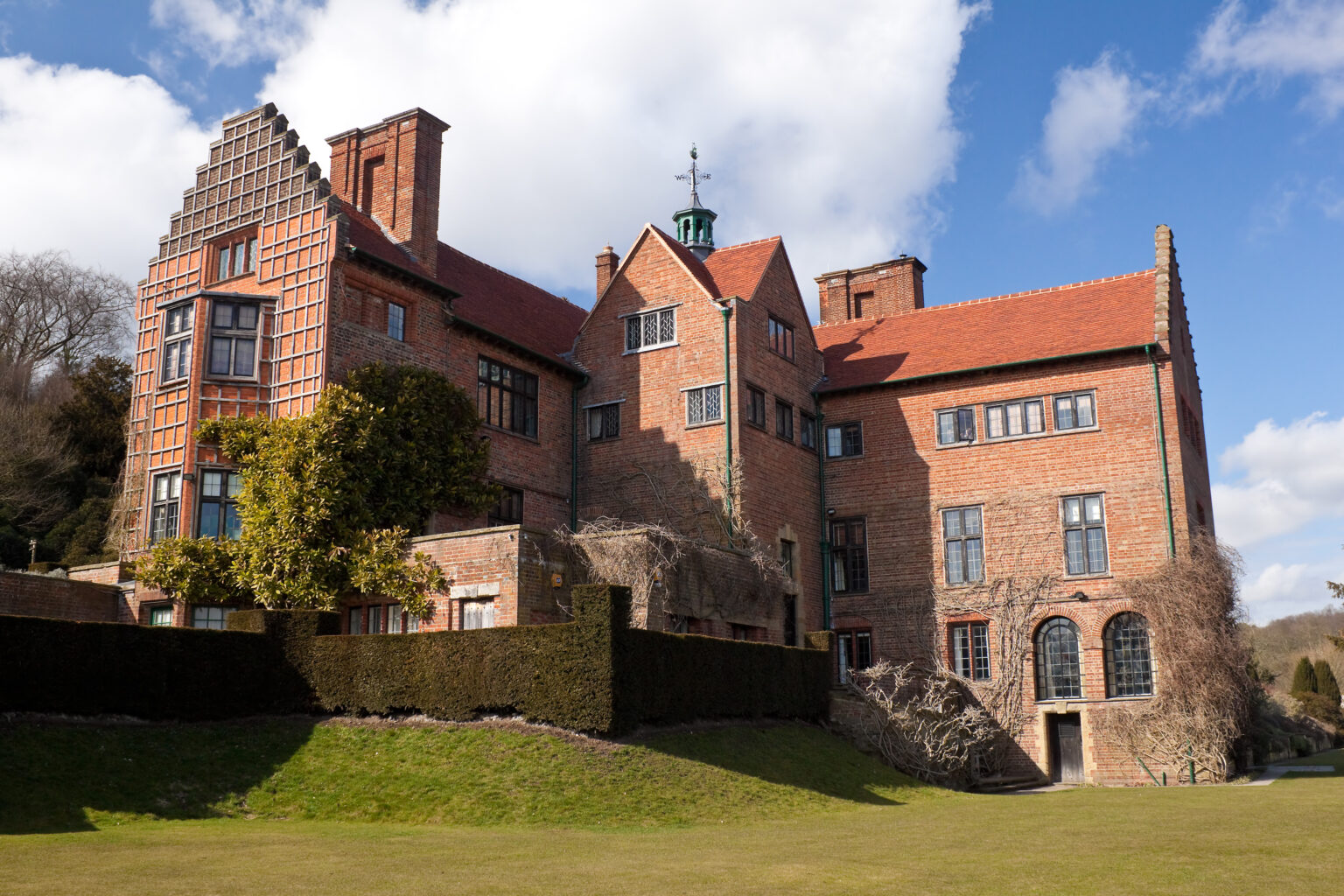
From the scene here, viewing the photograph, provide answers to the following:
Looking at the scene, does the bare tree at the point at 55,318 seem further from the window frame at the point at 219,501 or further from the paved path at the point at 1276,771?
the paved path at the point at 1276,771

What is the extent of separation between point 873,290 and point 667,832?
27479 millimetres

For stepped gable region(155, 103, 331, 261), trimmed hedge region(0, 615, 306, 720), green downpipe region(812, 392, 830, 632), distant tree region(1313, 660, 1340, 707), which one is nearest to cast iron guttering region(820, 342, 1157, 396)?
green downpipe region(812, 392, 830, 632)

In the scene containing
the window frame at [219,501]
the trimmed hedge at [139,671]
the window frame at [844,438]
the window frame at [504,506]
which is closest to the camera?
the trimmed hedge at [139,671]

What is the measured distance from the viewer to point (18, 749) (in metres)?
16.4

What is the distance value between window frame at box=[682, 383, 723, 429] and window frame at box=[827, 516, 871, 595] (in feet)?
18.2

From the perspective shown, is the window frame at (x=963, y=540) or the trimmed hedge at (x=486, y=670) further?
the window frame at (x=963, y=540)

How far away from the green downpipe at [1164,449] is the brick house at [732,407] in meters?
0.08

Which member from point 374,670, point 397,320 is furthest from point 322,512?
point 397,320

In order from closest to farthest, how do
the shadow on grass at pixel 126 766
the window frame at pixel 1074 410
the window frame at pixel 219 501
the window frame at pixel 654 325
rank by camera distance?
the shadow on grass at pixel 126 766 → the window frame at pixel 219 501 → the window frame at pixel 1074 410 → the window frame at pixel 654 325

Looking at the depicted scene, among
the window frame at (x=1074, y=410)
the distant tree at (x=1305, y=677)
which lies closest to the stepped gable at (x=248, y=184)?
the window frame at (x=1074, y=410)

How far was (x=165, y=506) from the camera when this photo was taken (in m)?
24.8

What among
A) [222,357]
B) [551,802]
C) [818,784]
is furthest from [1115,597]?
[222,357]

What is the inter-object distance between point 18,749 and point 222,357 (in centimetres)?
1077

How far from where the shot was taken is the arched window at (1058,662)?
1126 inches
